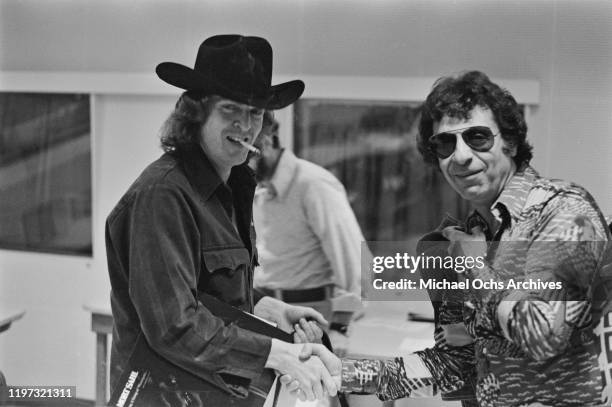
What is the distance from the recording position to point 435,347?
1819mm

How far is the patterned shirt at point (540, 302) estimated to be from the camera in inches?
56.9

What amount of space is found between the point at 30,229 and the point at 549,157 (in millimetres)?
1574


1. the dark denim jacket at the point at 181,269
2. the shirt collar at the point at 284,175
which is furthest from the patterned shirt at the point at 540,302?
the shirt collar at the point at 284,175

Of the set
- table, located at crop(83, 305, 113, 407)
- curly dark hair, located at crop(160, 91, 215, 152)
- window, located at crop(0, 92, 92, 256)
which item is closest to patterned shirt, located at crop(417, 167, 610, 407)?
curly dark hair, located at crop(160, 91, 215, 152)

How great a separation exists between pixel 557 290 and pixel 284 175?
1.12 m

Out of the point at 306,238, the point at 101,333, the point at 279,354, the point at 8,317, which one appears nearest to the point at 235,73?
the point at 279,354

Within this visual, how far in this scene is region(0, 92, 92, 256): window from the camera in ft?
7.66

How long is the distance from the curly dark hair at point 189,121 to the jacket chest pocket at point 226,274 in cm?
25

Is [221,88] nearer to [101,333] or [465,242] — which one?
[465,242]

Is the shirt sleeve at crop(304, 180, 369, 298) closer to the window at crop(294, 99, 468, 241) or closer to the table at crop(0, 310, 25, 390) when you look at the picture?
the window at crop(294, 99, 468, 241)

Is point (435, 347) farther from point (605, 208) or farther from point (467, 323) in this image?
point (605, 208)

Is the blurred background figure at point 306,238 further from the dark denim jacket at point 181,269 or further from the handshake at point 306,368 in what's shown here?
the dark denim jacket at point 181,269

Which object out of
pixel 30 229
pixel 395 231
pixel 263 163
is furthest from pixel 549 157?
pixel 30 229

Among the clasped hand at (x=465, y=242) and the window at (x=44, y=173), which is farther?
the window at (x=44, y=173)
